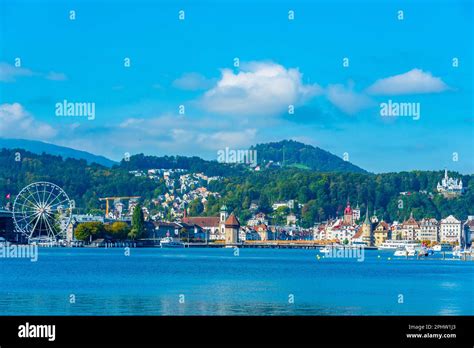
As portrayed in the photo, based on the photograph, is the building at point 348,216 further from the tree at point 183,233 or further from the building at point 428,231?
the tree at point 183,233

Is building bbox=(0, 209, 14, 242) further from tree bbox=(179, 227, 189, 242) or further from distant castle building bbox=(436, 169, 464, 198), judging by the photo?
distant castle building bbox=(436, 169, 464, 198)

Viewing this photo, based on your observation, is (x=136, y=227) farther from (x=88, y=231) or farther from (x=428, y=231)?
(x=428, y=231)

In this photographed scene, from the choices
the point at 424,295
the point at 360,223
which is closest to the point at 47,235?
the point at 360,223

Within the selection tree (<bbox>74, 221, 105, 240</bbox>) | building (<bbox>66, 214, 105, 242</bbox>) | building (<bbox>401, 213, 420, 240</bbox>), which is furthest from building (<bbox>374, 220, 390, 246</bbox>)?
tree (<bbox>74, 221, 105, 240</bbox>)

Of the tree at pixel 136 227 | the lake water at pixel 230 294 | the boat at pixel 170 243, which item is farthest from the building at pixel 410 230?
the lake water at pixel 230 294
